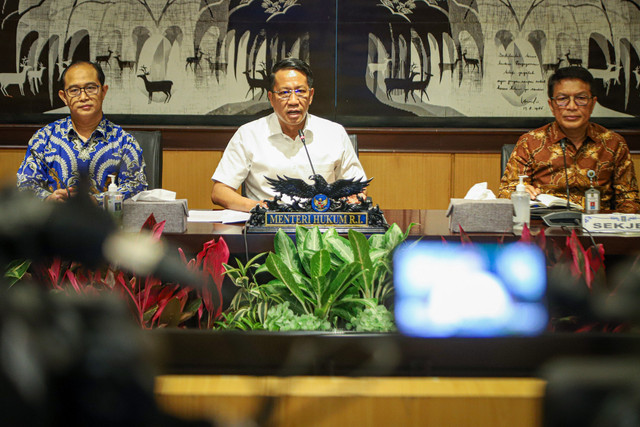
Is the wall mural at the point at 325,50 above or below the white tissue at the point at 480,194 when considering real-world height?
above

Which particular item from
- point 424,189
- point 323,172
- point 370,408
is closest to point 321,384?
point 370,408

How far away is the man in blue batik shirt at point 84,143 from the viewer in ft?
9.28

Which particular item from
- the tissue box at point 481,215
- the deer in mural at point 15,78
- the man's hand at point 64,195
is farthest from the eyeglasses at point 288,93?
the man's hand at point 64,195

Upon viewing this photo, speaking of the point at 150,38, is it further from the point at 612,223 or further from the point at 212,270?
the point at 212,270

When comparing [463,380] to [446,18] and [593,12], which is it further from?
[593,12]

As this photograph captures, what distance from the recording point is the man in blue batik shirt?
9.28 feet

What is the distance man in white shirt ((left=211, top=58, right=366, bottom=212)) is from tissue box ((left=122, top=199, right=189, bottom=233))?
89 cm

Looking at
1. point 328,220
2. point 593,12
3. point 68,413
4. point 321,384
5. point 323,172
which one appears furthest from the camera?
point 593,12

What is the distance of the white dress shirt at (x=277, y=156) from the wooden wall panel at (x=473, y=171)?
4.07 feet

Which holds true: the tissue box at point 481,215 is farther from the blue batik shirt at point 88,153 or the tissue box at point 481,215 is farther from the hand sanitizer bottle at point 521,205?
the blue batik shirt at point 88,153

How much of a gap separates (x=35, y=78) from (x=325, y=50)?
2.05 m

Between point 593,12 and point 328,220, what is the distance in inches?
122

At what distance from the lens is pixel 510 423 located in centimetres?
40

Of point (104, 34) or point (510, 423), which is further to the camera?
point (104, 34)
